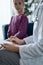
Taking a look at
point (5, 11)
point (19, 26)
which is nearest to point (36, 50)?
point (19, 26)

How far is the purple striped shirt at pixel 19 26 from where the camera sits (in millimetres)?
1959

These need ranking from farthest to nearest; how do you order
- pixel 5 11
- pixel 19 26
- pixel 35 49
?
1. pixel 5 11
2. pixel 19 26
3. pixel 35 49

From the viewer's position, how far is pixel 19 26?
203 centimetres

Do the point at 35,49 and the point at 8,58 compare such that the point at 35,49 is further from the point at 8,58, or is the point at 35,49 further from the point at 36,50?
the point at 8,58

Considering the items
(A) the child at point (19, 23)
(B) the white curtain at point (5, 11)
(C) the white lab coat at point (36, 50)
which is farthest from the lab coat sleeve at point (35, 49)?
(B) the white curtain at point (5, 11)

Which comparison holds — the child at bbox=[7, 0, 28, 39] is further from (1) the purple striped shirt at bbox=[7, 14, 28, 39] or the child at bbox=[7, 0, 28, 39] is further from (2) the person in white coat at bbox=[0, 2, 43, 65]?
(2) the person in white coat at bbox=[0, 2, 43, 65]

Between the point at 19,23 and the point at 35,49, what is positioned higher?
the point at 35,49

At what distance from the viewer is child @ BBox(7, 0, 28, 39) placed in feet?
6.37

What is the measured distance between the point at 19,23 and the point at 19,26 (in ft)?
0.15

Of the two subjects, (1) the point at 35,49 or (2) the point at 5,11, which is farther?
(2) the point at 5,11

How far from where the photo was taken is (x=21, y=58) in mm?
897

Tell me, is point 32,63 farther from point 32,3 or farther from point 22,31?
point 32,3

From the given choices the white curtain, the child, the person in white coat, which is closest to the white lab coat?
the person in white coat

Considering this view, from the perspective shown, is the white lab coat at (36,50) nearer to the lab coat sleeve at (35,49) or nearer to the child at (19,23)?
the lab coat sleeve at (35,49)
